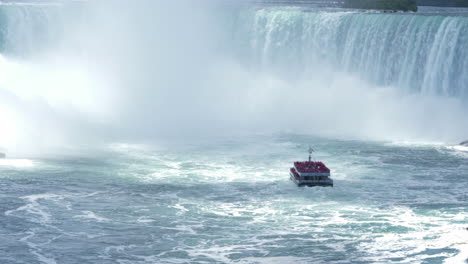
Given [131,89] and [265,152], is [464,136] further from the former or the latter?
[131,89]

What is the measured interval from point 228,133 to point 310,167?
16719 mm

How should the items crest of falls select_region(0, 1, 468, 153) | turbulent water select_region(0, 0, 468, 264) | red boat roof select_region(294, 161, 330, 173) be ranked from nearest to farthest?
turbulent water select_region(0, 0, 468, 264) → red boat roof select_region(294, 161, 330, 173) → crest of falls select_region(0, 1, 468, 153)

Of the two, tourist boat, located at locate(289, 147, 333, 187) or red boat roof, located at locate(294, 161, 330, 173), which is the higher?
red boat roof, located at locate(294, 161, 330, 173)

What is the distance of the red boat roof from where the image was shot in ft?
163

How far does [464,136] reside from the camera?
63.2m

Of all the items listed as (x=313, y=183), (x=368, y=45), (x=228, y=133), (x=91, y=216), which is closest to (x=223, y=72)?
(x=368, y=45)

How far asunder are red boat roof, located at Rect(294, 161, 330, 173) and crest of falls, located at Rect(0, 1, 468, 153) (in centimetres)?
1418

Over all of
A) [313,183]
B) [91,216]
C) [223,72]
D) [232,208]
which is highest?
[223,72]

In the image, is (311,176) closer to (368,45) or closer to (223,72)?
(368,45)

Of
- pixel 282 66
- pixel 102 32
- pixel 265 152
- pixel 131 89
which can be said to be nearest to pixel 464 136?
pixel 265 152

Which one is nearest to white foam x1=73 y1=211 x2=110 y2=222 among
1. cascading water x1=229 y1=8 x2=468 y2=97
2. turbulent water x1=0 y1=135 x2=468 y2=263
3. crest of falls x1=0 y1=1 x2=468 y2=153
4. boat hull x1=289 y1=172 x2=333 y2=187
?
turbulent water x1=0 y1=135 x2=468 y2=263

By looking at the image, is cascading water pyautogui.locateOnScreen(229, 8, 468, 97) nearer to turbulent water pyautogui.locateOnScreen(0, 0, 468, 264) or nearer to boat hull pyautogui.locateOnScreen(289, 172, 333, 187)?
turbulent water pyautogui.locateOnScreen(0, 0, 468, 264)

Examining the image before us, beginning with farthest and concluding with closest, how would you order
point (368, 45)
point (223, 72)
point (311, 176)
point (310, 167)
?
point (223, 72) < point (368, 45) < point (310, 167) < point (311, 176)

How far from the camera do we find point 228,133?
6669 cm
